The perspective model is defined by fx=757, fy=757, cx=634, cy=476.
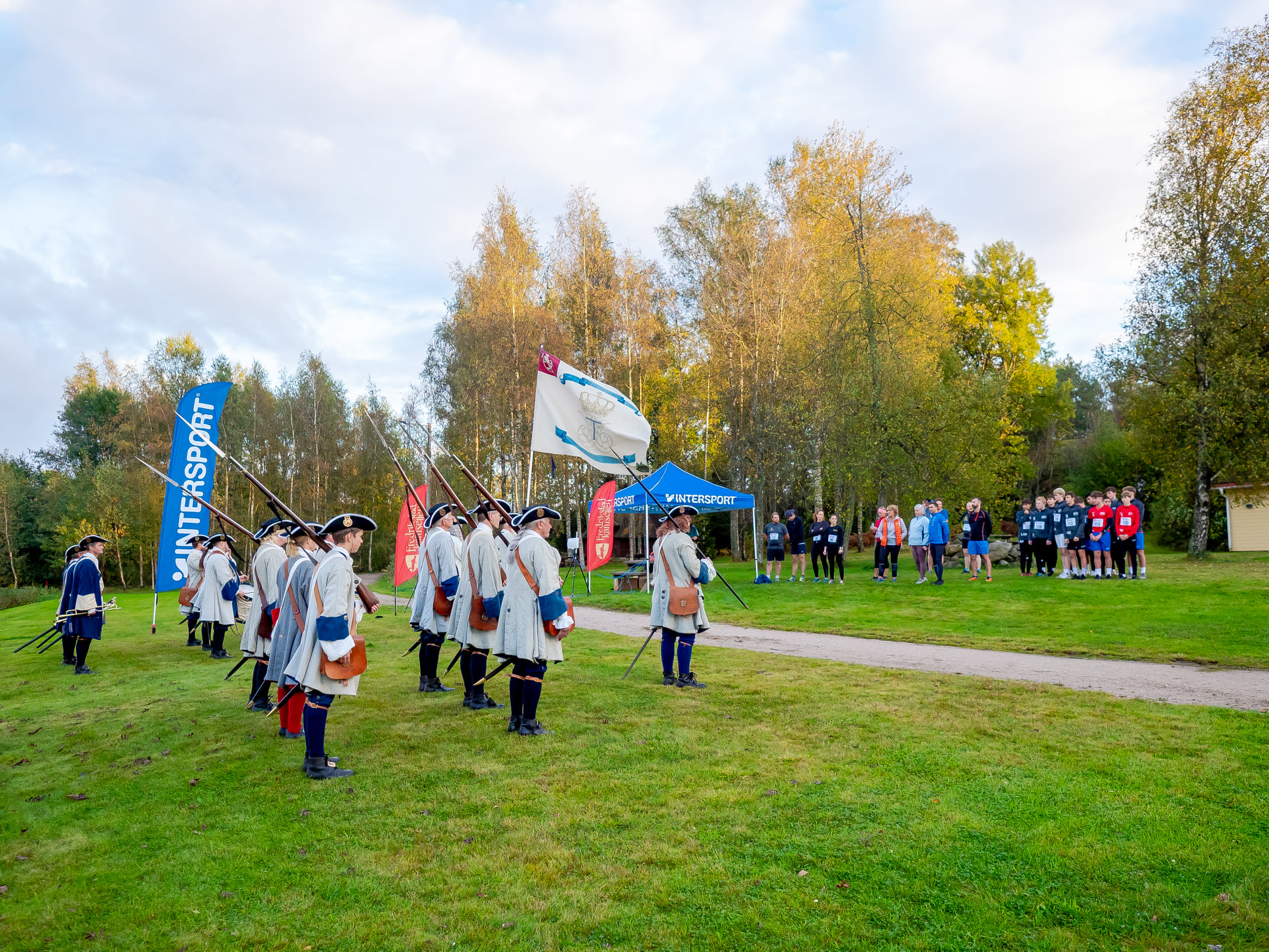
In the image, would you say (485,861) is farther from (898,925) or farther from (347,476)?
(347,476)

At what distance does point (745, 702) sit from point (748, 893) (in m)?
4.17

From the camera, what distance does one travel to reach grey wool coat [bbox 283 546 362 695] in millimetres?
5961

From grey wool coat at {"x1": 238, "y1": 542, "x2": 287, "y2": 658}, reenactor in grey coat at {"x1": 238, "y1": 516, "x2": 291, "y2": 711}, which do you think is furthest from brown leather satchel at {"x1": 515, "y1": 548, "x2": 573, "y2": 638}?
grey wool coat at {"x1": 238, "y1": 542, "x2": 287, "y2": 658}

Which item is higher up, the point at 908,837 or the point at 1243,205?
the point at 1243,205

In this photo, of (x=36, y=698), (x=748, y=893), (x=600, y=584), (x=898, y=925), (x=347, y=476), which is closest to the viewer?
(x=898, y=925)

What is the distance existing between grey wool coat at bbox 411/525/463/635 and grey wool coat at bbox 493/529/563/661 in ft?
7.20

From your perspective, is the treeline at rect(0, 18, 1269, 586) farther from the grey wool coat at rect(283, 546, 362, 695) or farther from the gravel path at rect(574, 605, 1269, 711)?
→ the grey wool coat at rect(283, 546, 362, 695)

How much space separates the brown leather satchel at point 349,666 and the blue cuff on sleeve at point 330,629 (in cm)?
15

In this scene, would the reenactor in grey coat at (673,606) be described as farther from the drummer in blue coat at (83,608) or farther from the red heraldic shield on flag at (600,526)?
the red heraldic shield on flag at (600,526)

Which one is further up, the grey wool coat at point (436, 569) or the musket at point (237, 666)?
the grey wool coat at point (436, 569)

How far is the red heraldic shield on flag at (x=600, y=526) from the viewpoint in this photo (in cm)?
2002

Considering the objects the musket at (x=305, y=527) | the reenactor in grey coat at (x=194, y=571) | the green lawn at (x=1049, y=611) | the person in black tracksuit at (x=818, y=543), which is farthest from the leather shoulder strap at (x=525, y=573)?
the person in black tracksuit at (x=818, y=543)

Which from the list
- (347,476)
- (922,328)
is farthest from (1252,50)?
(347,476)

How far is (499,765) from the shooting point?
242 inches
